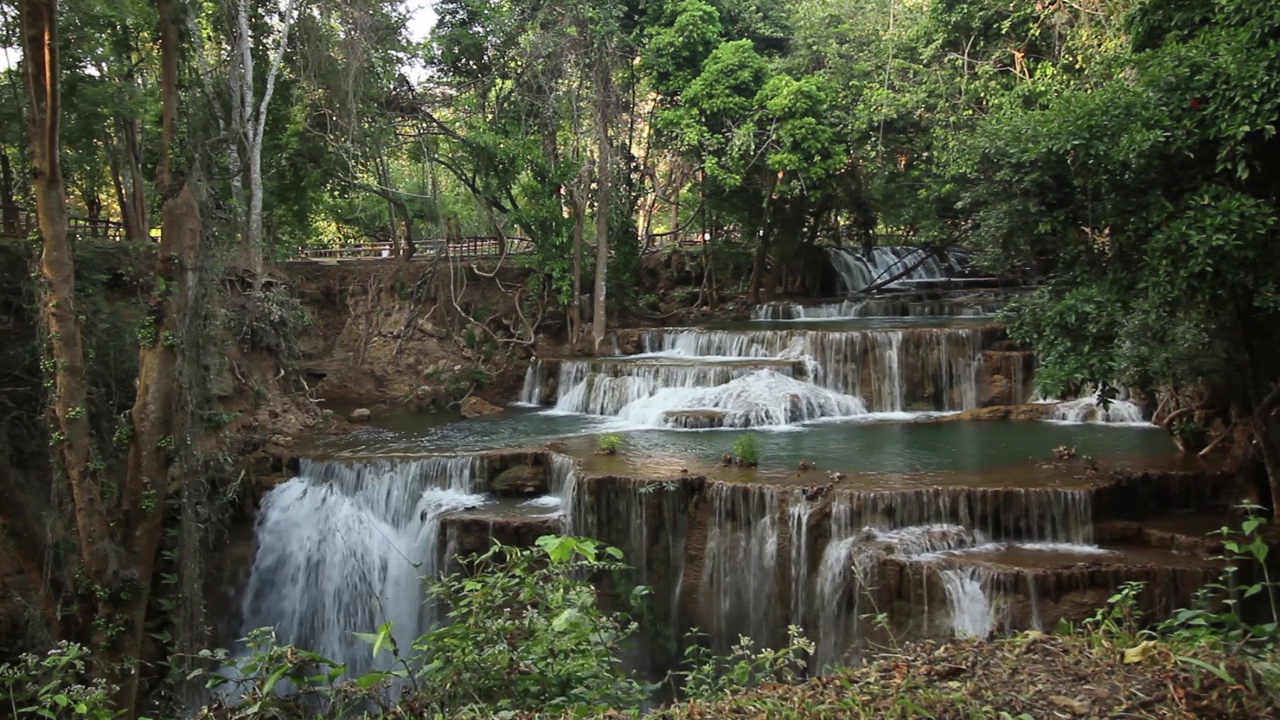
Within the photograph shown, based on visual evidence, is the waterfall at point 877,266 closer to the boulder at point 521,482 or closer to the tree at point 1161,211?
the boulder at point 521,482

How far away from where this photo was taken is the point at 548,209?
1869 cm

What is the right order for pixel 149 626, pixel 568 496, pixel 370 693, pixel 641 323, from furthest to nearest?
pixel 641 323 → pixel 568 496 → pixel 149 626 → pixel 370 693

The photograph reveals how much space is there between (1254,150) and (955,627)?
14.5 feet

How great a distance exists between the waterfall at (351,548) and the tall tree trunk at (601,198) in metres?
7.65

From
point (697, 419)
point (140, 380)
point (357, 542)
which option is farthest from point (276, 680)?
point (697, 419)

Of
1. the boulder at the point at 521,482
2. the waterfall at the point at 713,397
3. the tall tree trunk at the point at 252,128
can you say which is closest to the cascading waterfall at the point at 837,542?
the boulder at the point at 521,482

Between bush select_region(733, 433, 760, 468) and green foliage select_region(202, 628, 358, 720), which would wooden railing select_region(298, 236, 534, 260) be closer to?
bush select_region(733, 433, 760, 468)

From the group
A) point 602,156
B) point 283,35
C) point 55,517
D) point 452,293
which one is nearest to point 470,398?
point 452,293

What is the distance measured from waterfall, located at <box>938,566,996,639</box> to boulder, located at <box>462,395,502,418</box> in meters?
9.93

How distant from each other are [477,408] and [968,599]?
1046cm

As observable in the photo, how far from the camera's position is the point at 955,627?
785cm

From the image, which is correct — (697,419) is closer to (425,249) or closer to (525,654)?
(525,654)

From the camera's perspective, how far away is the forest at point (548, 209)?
623 cm

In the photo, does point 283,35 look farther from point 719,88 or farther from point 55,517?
point 55,517
